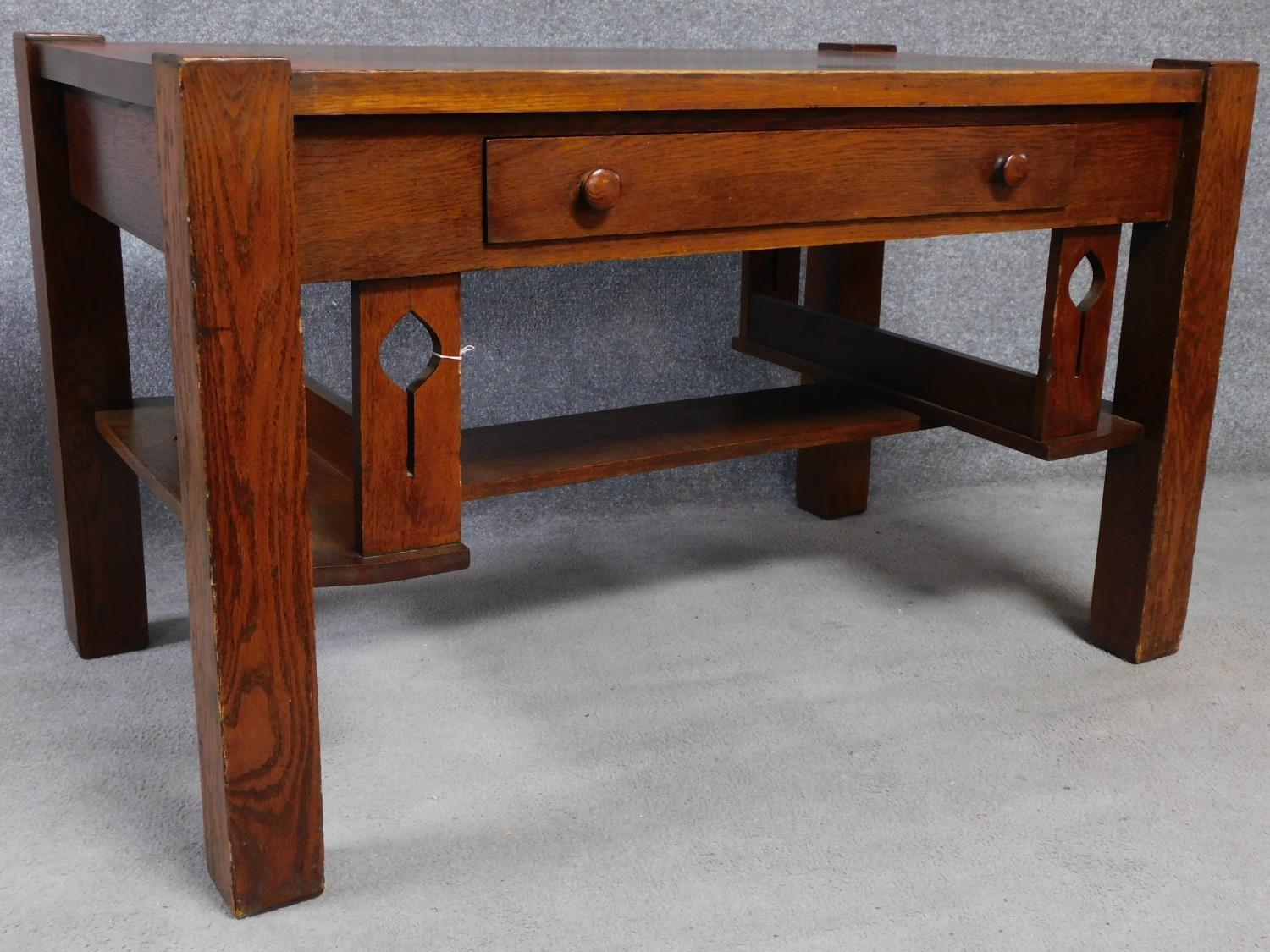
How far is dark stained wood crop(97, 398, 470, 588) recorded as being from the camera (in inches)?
38.5

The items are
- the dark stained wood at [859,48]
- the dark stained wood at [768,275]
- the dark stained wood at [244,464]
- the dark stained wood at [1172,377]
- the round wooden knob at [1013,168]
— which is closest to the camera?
the dark stained wood at [244,464]

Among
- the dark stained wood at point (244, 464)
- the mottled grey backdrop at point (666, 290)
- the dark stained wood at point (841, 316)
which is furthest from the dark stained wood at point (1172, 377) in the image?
the dark stained wood at point (244, 464)

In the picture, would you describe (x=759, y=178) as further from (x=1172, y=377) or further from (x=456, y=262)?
(x=1172, y=377)

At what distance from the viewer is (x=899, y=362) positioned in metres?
1.39

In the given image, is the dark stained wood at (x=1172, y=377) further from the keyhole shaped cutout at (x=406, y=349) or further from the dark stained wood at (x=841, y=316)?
the keyhole shaped cutout at (x=406, y=349)

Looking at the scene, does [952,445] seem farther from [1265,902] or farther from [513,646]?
[1265,902]

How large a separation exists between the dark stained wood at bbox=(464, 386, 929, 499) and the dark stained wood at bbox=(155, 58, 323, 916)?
202 mm

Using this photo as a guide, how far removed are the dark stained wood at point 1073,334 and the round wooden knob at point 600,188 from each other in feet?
1.45

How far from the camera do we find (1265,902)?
38.5 inches

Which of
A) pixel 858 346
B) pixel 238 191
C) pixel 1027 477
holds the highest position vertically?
pixel 238 191

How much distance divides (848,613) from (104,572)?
2.45ft

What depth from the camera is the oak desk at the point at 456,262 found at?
85 cm

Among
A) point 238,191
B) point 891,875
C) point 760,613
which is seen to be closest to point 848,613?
point 760,613

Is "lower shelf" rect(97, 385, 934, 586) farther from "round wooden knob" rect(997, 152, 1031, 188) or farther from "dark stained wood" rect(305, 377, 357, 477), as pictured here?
"round wooden knob" rect(997, 152, 1031, 188)
